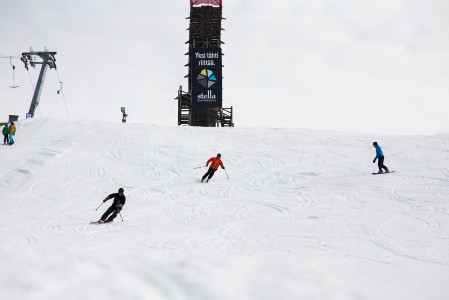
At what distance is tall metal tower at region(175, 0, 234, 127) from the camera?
43156 millimetres

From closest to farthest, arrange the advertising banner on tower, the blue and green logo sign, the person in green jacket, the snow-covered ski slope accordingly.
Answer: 1. the snow-covered ski slope
2. the person in green jacket
3. the advertising banner on tower
4. the blue and green logo sign

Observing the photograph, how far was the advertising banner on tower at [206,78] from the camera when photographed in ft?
141

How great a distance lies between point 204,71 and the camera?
142 feet

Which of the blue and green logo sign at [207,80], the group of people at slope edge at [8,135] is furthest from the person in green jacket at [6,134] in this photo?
the blue and green logo sign at [207,80]

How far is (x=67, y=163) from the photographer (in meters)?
19.3

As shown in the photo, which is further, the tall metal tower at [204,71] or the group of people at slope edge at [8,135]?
the tall metal tower at [204,71]

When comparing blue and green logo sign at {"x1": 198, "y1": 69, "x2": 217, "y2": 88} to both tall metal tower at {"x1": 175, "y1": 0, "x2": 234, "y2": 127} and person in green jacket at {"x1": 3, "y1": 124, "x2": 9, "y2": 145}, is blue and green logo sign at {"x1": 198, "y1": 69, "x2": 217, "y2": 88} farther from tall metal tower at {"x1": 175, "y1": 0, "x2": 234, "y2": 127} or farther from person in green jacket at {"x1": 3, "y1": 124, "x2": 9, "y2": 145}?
person in green jacket at {"x1": 3, "y1": 124, "x2": 9, "y2": 145}

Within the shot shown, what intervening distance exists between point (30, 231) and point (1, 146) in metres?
14.5

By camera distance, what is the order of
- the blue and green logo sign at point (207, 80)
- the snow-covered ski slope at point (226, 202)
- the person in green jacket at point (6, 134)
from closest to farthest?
the snow-covered ski slope at point (226, 202) < the person in green jacket at point (6, 134) < the blue and green logo sign at point (207, 80)

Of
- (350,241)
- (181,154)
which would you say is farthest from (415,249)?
(181,154)

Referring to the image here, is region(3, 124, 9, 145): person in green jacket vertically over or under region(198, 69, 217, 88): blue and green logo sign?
under

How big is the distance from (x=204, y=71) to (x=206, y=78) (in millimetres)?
859

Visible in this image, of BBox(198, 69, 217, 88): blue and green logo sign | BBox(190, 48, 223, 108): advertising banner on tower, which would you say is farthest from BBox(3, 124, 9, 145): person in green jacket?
BBox(198, 69, 217, 88): blue and green logo sign

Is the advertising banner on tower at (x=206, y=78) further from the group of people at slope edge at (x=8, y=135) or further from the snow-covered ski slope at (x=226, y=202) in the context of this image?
the group of people at slope edge at (x=8, y=135)
